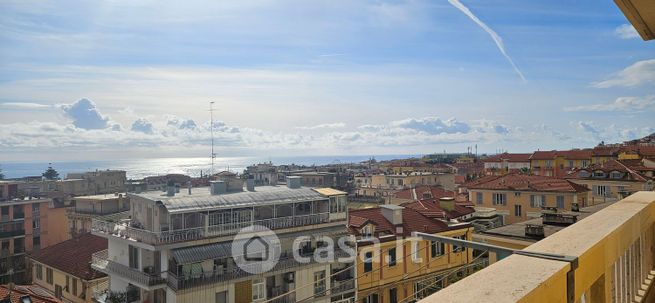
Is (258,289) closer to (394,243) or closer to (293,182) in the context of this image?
(394,243)

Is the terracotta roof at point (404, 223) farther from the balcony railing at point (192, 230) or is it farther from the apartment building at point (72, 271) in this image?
the apartment building at point (72, 271)

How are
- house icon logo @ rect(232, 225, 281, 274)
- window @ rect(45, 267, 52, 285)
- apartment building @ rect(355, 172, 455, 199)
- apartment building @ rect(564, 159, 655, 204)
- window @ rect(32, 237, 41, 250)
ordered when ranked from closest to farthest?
1. house icon logo @ rect(232, 225, 281, 274)
2. window @ rect(45, 267, 52, 285)
3. apartment building @ rect(564, 159, 655, 204)
4. window @ rect(32, 237, 41, 250)
5. apartment building @ rect(355, 172, 455, 199)

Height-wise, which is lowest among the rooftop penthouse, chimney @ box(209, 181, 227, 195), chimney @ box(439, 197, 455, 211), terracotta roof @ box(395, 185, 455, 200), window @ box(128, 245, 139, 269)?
window @ box(128, 245, 139, 269)

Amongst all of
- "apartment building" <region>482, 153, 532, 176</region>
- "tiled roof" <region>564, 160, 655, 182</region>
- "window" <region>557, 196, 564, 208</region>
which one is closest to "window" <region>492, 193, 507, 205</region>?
"window" <region>557, 196, 564, 208</region>

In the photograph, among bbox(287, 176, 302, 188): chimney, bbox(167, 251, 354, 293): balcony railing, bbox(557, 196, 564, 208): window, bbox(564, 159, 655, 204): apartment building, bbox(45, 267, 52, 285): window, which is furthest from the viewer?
bbox(564, 159, 655, 204): apartment building

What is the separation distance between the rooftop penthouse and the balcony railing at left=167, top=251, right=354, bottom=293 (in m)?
1.77

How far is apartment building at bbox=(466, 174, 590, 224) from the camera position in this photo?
38.2 m

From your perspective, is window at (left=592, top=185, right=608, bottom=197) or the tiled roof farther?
window at (left=592, top=185, right=608, bottom=197)

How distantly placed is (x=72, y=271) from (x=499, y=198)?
33038mm

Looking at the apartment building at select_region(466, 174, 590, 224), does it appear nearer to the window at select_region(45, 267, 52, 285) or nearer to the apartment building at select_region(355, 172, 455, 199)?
the apartment building at select_region(355, 172, 455, 199)

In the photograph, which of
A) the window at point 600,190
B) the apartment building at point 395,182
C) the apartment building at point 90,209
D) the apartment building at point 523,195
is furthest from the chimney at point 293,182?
the apartment building at point 395,182

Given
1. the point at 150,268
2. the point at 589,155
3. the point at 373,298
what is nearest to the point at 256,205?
the point at 150,268

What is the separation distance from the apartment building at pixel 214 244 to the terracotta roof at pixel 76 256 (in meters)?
1.60

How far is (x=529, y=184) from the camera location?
40031mm
